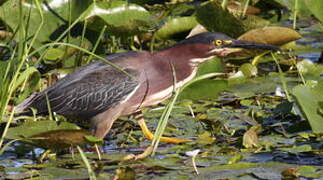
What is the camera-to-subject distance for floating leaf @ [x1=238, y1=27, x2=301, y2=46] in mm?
6996

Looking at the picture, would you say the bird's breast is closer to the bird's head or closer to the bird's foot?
the bird's head

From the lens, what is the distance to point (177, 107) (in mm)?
6500

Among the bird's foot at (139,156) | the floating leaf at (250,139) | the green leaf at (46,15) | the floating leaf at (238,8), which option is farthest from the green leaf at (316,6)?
the bird's foot at (139,156)

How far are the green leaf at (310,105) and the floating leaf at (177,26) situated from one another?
8.42 feet

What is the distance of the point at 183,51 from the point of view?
19.6 ft

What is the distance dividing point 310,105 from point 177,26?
8.72 ft

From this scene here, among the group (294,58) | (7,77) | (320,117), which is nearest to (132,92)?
(7,77)

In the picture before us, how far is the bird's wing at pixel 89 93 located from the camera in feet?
19.0

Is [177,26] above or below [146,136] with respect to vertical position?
above

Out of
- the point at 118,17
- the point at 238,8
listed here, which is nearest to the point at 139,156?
the point at 118,17

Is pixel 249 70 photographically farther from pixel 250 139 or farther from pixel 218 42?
pixel 250 139

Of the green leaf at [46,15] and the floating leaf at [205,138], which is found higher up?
the green leaf at [46,15]

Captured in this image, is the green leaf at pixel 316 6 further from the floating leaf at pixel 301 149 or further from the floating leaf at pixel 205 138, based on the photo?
the floating leaf at pixel 301 149

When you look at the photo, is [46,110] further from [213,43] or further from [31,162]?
[213,43]
